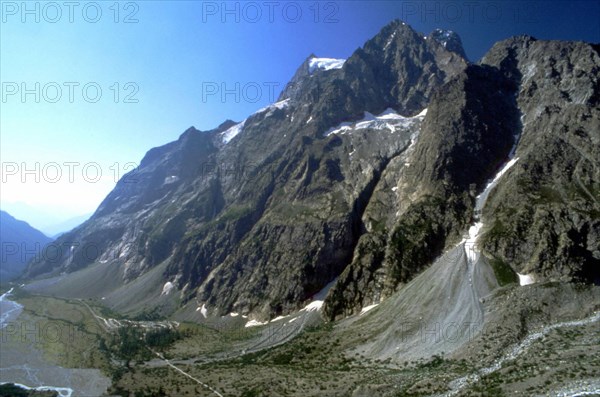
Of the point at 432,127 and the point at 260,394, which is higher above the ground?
the point at 432,127

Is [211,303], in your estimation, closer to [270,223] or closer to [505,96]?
[270,223]

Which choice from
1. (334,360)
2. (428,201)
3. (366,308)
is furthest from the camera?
(428,201)

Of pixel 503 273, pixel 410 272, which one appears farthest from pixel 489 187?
pixel 503 273

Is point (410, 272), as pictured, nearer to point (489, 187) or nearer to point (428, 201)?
A: point (428, 201)

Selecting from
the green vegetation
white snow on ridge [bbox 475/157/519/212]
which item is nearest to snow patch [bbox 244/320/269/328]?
the green vegetation

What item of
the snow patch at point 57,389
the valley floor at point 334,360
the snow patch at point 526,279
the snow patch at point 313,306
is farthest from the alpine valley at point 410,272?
the snow patch at point 313,306

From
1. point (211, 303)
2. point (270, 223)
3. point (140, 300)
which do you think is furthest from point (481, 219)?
point (140, 300)

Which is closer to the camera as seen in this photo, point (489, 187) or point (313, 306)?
point (313, 306)

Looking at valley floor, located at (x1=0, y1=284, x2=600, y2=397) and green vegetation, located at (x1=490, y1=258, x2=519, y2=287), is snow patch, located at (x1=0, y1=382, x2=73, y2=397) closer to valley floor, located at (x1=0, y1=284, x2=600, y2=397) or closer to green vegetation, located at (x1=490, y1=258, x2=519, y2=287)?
valley floor, located at (x1=0, y1=284, x2=600, y2=397)
